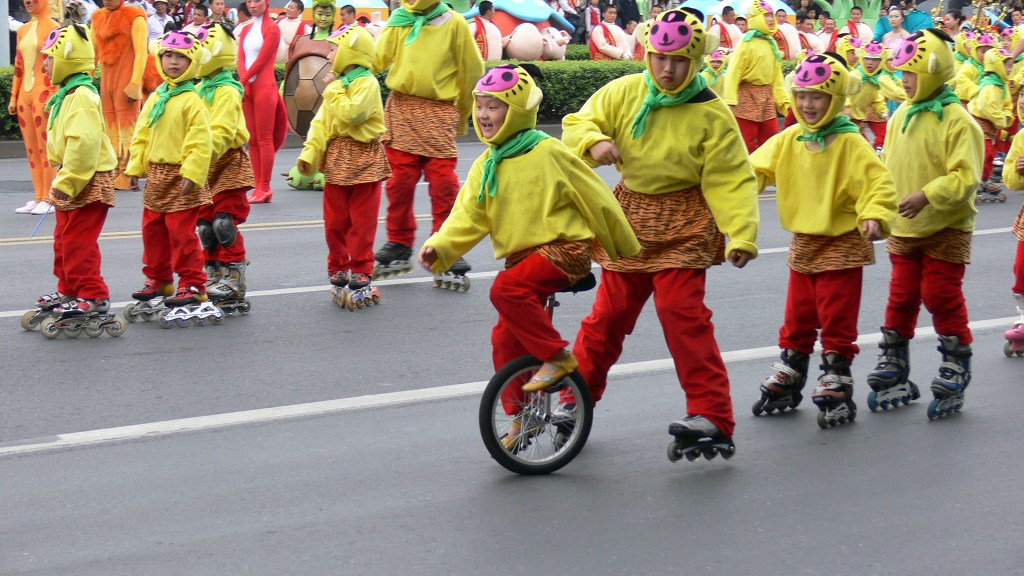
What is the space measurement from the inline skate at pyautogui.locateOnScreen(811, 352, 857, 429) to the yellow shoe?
4.88 ft

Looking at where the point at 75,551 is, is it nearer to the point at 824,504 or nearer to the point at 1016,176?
the point at 824,504

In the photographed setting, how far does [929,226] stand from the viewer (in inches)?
269

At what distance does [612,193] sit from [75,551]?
254cm

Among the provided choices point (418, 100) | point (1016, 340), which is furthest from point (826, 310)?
point (418, 100)

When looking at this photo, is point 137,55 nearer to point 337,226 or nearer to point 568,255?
point 337,226

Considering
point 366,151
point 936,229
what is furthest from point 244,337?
point 936,229

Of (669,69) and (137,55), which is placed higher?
(669,69)

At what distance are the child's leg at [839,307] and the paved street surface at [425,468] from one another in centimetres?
39

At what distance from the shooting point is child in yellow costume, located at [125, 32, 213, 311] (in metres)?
8.55

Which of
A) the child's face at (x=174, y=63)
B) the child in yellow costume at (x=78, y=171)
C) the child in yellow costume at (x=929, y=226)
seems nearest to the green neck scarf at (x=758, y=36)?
the child's face at (x=174, y=63)

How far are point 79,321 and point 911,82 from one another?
476 cm

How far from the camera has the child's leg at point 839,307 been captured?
6500mm

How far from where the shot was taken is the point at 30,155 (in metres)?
13.9

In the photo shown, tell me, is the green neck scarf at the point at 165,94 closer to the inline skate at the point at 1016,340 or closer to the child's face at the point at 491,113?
the child's face at the point at 491,113
